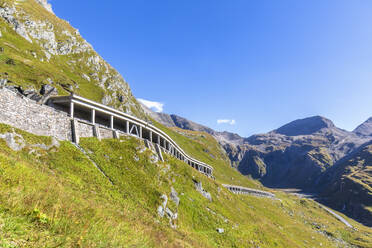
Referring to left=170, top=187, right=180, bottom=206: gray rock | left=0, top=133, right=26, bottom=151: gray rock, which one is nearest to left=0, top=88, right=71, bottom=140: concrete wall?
Result: left=0, top=133, right=26, bottom=151: gray rock

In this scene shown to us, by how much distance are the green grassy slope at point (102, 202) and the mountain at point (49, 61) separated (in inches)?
2585

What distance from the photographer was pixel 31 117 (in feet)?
90.3

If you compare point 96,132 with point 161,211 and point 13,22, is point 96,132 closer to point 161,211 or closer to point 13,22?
point 161,211

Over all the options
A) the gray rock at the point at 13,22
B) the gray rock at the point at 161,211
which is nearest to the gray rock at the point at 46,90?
the gray rock at the point at 13,22

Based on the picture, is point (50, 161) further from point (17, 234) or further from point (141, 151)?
point (17, 234)

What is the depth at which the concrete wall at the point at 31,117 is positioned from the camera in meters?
24.8

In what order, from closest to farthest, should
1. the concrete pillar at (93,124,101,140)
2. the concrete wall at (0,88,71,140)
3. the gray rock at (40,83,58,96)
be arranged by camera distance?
1. the concrete wall at (0,88,71,140)
2. the concrete pillar at (93,124,101,140)
3. the gray rock at (40,83,58,96)

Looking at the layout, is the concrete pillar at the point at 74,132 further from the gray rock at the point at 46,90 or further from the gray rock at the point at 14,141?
the gray rock at the point at 46,90

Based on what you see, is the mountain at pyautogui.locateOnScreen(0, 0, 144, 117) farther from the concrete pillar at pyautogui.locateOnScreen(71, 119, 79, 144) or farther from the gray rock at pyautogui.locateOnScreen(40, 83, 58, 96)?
the concrete pillar at pyautogui.locateOnScreen(71, 119, 79, 144)

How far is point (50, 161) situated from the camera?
23.7 meters

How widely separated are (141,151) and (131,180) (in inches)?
349

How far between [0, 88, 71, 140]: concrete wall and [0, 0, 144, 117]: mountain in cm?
5704

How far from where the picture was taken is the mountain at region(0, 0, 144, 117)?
88875 mm

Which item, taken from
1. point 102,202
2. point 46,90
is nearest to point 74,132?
point 102,202
